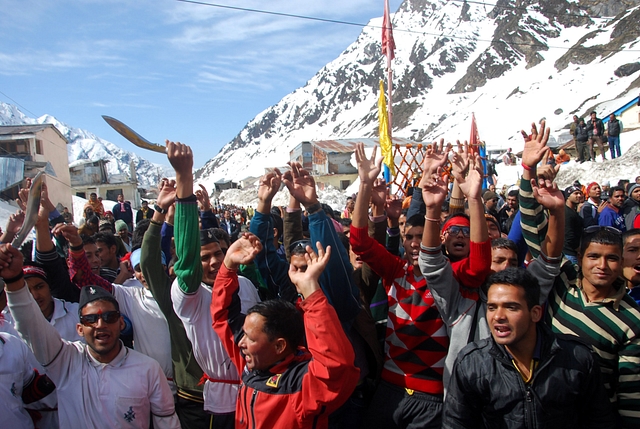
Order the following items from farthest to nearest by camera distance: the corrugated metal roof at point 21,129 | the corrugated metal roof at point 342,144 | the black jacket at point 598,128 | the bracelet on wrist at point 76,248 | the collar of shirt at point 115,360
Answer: the corrugated metal roof at point 342,144 < the corrugated metal roof at point 21,129 < the black jacket at point 598,128 < the bracelet on wrist at point 76,248 < the collar of shirt at point 115,360

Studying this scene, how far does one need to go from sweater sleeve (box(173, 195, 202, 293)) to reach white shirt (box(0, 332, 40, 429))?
41.2 inches

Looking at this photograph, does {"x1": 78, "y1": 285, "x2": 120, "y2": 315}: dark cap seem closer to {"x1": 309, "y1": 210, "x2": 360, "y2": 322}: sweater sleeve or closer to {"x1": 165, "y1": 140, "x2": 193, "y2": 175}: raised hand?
{"x1": 165, "y1": 140, "x2": 193, "y2": 175}: raised hand

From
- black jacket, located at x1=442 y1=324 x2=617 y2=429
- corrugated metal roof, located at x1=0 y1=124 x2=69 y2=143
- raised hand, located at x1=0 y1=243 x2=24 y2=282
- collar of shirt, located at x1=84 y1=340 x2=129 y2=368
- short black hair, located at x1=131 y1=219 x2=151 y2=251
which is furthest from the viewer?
corrugated metal roof, located at x1=0 y1=124 x2=69 y2=143

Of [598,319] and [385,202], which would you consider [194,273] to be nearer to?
[385,202]

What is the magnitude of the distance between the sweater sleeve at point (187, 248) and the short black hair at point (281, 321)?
50 centimetres

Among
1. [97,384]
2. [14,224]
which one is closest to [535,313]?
[97,384]

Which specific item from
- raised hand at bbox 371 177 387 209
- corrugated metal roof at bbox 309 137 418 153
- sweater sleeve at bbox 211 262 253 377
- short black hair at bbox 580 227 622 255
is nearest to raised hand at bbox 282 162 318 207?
raised hand at bbox 371 177 387 209

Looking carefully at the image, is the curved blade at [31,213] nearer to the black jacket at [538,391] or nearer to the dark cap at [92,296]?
the dark cap at [92,296]

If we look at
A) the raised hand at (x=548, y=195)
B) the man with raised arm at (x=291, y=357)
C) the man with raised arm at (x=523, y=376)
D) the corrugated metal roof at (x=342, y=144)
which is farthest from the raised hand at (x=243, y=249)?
the corrugated metal roof at (x=342, y=144)

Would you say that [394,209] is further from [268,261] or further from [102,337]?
[102,337]

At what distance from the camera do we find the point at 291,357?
7.72 feet

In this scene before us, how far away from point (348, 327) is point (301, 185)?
94 centimetres

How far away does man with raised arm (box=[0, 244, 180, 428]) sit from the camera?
2.59 metres

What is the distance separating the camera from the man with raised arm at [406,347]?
102 inches
